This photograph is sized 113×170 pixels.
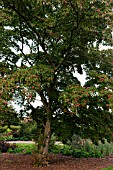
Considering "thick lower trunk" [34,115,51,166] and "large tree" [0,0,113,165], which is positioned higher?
"large tree" [0,0,113,165]

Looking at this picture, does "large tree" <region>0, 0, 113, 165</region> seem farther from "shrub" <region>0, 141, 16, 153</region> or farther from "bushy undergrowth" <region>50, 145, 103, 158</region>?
"shrub" <region>0, 141, 16, 153</region>

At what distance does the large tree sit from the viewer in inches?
356

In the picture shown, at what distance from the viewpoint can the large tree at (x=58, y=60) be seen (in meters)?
9.05

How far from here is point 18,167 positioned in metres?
10.7

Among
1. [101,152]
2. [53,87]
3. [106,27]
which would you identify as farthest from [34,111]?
[101,152]

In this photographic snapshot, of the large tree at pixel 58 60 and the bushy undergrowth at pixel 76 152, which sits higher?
the large tree at pixel 58 60

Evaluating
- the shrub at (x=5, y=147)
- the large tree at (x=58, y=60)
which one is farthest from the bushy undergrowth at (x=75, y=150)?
the large tree at (x=58, y=60)

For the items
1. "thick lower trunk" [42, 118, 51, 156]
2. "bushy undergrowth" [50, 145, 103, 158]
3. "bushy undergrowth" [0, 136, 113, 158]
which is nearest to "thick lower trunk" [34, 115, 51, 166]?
"thick lower trunk" [42, 118, 51, 156]

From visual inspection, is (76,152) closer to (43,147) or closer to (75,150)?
(75,150)

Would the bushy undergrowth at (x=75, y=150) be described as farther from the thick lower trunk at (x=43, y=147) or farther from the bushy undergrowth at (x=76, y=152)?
the thick lower trunk at (x=43, y=147)

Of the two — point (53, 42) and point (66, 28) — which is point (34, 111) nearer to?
point (53, 42)

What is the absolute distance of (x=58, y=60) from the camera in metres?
11.6

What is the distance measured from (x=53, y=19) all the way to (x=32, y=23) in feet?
3.36

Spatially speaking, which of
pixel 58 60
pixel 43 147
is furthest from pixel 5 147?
pixel 58 60
